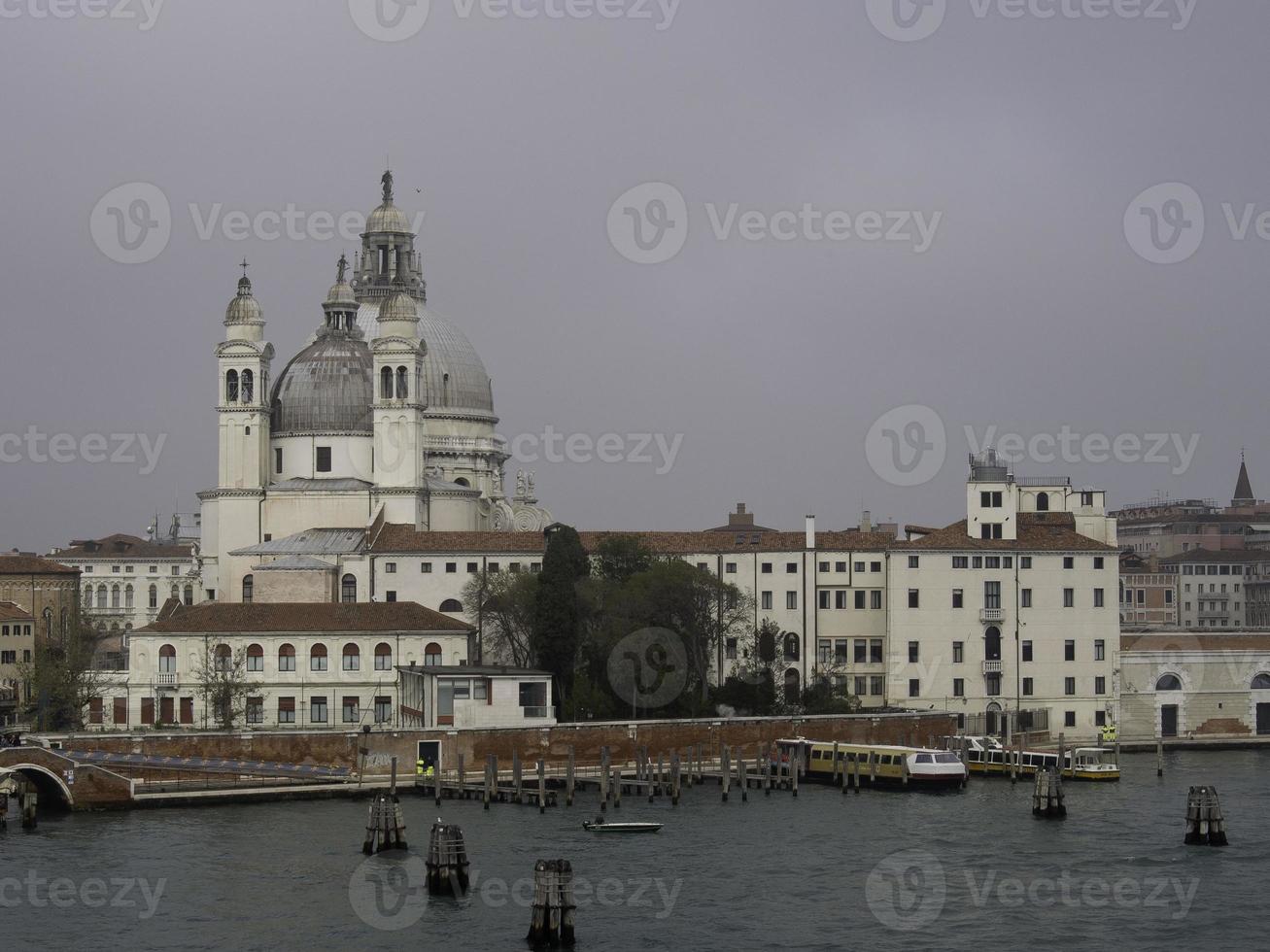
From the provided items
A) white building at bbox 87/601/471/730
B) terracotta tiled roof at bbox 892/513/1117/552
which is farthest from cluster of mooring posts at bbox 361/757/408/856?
terracotta tiled roof at bbox 892/513/1117/552

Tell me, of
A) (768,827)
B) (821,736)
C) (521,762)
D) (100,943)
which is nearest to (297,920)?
(100,943)

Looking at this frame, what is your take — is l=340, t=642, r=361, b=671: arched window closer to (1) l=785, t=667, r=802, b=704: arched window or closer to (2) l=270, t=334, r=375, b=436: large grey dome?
(1) l=785, t=667, r=802, b=704: arched window

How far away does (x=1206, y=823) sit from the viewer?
1775 inches

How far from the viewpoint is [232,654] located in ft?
202

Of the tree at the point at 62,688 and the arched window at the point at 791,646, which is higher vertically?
the arched window at the point at 791,646

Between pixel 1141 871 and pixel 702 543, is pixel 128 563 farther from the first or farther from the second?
pixel 1141 871

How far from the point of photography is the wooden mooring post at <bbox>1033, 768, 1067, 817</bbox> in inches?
1930

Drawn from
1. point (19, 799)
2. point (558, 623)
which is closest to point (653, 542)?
point (558, 623)

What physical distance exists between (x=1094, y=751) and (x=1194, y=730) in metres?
10.9

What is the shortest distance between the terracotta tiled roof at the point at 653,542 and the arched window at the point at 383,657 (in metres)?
6.87

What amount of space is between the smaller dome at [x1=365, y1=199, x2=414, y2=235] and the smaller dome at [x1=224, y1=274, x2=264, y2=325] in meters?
13.1

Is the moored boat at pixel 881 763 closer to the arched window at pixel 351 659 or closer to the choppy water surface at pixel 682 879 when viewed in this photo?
the choppy water surface at pixel 682 879

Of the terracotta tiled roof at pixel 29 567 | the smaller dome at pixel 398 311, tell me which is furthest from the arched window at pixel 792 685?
the terracotta tiled roof at pixel 29 567

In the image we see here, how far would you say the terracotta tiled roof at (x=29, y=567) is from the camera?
8275cm
